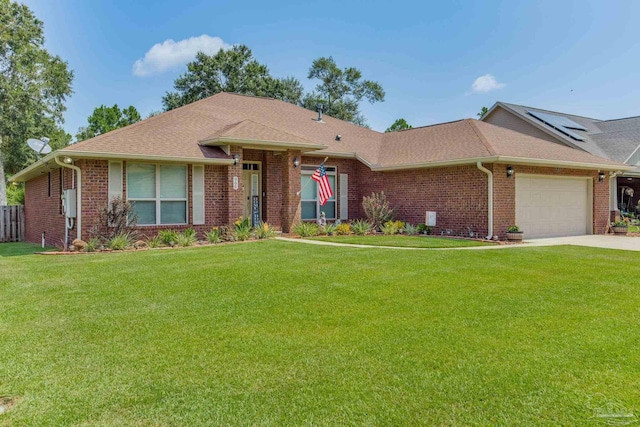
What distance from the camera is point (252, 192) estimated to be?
16.2 meters

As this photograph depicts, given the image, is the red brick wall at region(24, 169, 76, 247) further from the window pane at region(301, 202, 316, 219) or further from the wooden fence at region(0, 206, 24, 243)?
the window pane at region(301, 202, 316, 219)

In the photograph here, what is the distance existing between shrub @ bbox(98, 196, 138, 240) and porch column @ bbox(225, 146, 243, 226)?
2.96m

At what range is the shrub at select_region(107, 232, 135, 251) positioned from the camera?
38.4 feet

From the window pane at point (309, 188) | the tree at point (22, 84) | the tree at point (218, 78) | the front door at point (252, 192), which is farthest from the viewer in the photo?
the tree at point (218, 78)

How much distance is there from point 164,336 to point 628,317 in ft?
17.5

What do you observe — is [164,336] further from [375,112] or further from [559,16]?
[375,112]

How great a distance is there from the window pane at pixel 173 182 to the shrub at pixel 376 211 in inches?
256

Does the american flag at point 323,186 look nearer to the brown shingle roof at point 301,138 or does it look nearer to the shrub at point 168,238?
the brown shingle roof at point 301,138

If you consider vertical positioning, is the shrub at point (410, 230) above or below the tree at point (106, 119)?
below

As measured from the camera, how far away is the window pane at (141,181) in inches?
506

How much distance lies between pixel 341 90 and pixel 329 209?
96.0 ft

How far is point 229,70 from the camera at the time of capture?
115 feet

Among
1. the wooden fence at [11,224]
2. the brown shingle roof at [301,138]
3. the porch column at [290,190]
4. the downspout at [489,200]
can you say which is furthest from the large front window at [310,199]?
the wooden fence at [11,224]

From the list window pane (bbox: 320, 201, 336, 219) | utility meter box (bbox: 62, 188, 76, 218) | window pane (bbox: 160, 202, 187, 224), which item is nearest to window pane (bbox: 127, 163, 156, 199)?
window pane (bbox: 160, 202, 187, 224)
